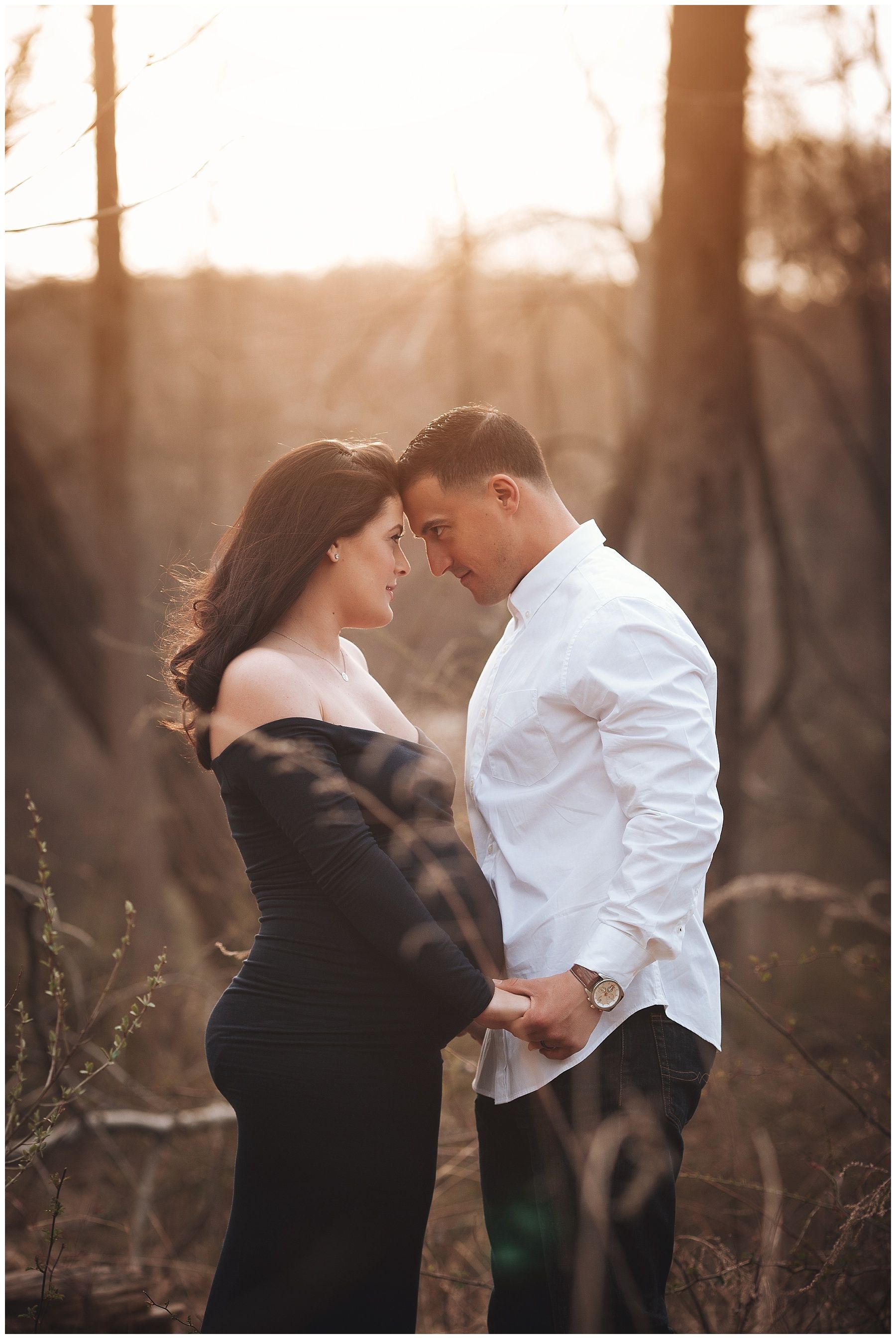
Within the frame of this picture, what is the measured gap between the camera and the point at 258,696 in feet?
6.05

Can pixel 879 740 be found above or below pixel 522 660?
below

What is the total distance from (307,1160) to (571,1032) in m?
0.58

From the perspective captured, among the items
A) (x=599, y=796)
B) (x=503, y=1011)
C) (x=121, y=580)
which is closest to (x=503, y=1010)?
(x=503, y=1011)

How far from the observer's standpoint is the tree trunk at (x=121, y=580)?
4.51 m

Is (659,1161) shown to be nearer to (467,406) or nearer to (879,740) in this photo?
(467,406)

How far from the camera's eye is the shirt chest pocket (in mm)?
1964

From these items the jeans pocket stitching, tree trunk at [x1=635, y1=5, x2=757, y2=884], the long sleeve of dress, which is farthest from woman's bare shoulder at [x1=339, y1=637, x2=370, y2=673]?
tree trunk at [x1=635, y1=5, x2=757, y2=884]

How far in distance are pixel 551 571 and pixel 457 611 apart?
12.0ft

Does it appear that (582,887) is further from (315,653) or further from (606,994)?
(315,653)

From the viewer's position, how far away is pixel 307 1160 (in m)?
1.81

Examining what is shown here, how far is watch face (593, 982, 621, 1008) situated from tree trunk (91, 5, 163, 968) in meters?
3.09

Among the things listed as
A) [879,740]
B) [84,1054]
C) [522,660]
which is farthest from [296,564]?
[879,740]

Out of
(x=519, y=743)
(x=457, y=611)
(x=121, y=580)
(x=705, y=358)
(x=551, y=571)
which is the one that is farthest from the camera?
(x=457, y=611)

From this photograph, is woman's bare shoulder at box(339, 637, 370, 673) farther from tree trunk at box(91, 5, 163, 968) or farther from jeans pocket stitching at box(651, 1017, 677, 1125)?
tree trunk at box(91, 5, 163, 968)
